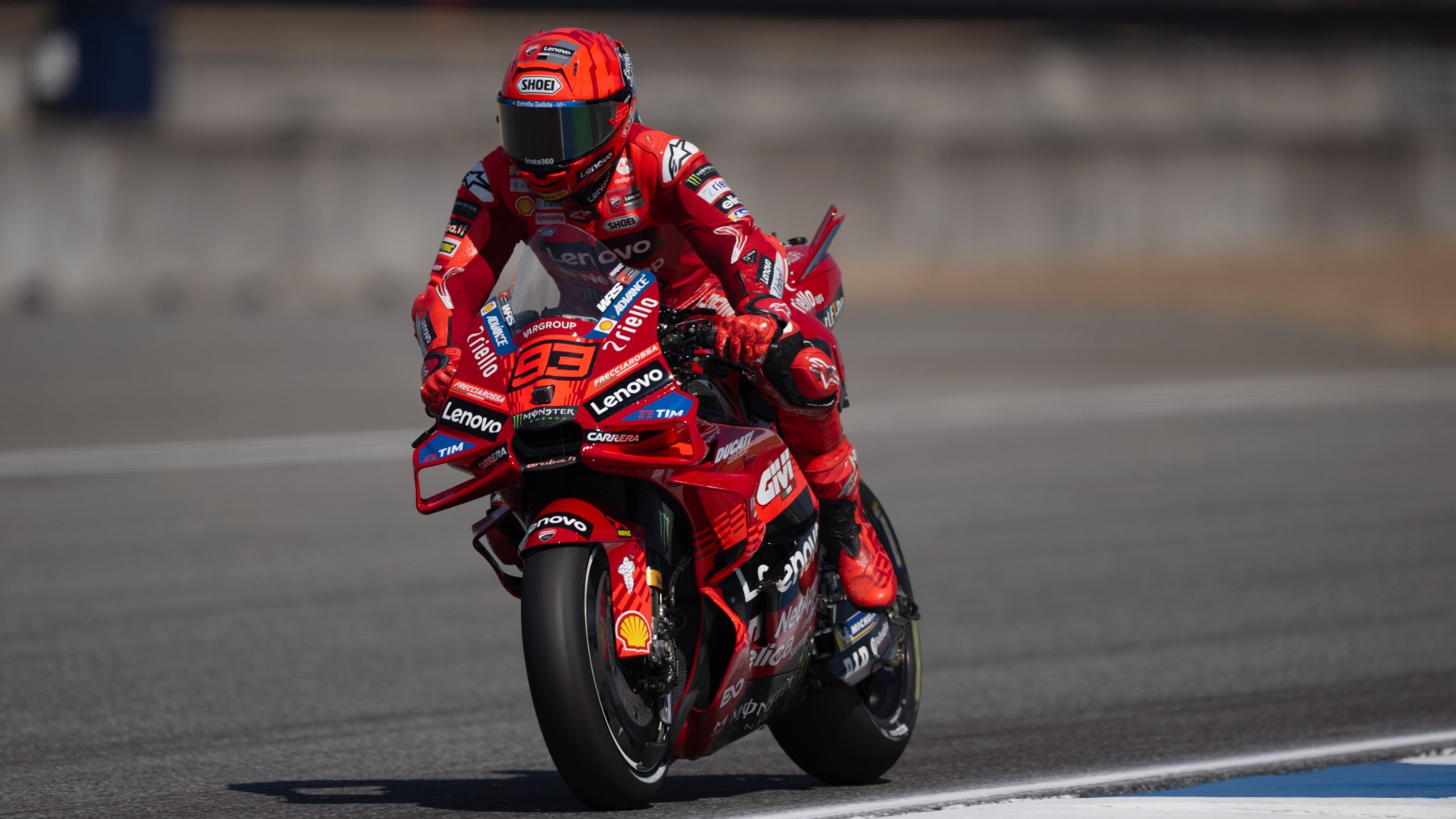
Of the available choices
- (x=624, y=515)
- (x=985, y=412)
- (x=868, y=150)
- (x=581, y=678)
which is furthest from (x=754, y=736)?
(x=868, y=150)

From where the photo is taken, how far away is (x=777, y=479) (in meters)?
4.85

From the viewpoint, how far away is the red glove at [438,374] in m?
4.49

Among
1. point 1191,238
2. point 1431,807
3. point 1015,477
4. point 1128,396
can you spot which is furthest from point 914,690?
point 1191,238

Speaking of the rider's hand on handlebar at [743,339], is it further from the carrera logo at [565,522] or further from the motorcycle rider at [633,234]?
the carrera logo at [565,522]

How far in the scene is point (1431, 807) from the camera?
480 centimetres

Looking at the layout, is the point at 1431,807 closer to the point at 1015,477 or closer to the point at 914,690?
the point at 914,690

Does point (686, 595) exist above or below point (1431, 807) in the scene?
above

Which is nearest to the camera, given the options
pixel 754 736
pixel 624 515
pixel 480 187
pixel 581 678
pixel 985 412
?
pixel 581 678

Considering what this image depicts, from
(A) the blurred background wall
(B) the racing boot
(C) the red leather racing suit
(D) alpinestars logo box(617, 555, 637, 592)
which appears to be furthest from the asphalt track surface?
(A) the blurred background wall

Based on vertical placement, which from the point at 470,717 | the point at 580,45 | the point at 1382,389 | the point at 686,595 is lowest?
the point at 1382,389

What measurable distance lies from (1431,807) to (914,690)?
150cm

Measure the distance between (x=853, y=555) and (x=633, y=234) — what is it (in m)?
1.10

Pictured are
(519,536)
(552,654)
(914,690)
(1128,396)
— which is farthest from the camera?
(1128,396)

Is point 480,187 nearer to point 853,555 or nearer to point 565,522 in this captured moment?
point 565,522
